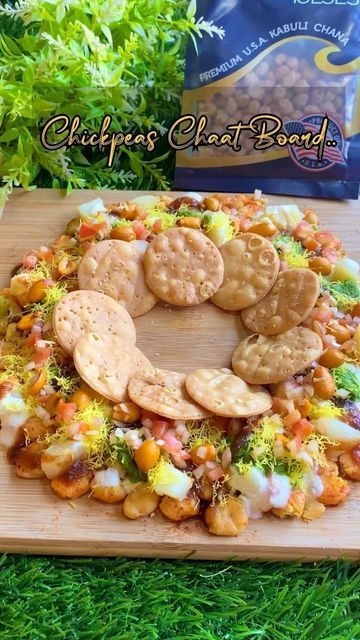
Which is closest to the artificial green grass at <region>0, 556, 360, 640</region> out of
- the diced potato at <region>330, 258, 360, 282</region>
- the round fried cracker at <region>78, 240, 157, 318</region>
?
the round fried cracker at <region>78, 240, 157, 318</region>

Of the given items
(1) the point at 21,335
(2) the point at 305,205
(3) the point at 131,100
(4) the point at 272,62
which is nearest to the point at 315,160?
(2) the point at 305,205

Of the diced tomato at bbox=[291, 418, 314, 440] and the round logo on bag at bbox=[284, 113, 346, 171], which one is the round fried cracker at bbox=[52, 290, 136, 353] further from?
the round logo on bag at bbox=[284, 113, 346, 171]

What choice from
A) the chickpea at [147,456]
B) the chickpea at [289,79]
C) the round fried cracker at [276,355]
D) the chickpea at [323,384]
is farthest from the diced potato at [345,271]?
the chickpea at [147,456]

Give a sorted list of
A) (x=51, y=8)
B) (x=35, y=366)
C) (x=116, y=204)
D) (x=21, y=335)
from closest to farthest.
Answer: (x=35, y=366) → (x=21, y=335) → (x=51, y=8) → (x=116, y=204)

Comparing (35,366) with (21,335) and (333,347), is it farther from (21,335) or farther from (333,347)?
(333,347)

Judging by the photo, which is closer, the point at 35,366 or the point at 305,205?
the point at 35,366

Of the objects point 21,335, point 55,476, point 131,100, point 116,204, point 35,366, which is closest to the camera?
point 55,476

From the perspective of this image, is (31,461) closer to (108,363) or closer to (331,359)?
(108,363)

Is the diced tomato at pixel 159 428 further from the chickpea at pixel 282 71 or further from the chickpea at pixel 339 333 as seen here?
the chickpea at pixel 282 71
